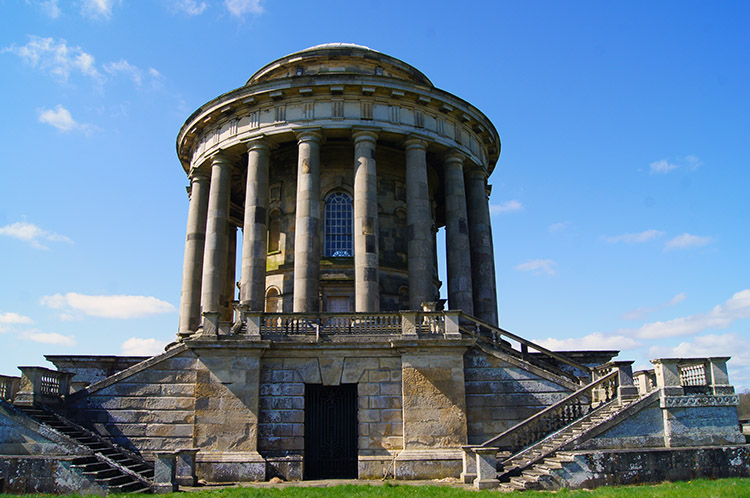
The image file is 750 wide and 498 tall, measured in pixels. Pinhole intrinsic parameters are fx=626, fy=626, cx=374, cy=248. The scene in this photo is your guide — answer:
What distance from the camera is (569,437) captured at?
18703 millimetres

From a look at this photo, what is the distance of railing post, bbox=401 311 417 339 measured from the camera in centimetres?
2103

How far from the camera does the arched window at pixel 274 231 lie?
101ft

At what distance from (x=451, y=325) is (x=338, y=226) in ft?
34.7

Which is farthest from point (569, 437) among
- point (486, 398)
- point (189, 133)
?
point (189, 133)

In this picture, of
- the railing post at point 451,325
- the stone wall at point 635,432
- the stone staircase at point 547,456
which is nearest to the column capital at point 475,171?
the railing post at point 451,325

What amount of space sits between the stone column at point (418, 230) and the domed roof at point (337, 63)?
5179mm

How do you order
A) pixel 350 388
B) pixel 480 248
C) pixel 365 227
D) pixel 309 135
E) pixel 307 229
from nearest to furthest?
1. pixel 350 388
2. pixel 307 229
3. pixel 365 227
4. pixel 309 135
5. pixel 480 248

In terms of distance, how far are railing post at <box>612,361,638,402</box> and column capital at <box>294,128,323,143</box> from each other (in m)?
15.5

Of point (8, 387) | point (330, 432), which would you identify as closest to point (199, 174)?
point (8, 387)

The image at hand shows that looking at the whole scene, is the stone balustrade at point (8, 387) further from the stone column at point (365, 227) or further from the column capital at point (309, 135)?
the column capital at point (309, 135)

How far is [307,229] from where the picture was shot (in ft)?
85.2

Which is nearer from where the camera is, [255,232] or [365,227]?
[365,227]

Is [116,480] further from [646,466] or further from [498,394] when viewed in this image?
[646,466]

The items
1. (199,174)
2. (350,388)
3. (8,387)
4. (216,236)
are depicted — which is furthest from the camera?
(199,174)
